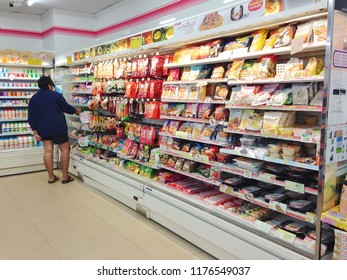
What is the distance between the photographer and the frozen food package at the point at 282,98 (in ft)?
8.01

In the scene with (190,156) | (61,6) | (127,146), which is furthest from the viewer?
(61,6)

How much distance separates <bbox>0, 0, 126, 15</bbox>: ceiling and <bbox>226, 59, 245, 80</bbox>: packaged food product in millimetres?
4757

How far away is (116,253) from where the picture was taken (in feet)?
10.3

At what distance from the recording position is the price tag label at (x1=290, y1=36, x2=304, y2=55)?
220 cm

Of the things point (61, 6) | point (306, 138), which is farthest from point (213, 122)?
point (61, 6)

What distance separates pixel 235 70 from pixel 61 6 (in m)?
5.66

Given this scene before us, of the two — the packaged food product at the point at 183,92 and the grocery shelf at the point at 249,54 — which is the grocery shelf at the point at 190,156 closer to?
the packaged food product at the point at 183,92

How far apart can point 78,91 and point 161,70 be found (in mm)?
2759

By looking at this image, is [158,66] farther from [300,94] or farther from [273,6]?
[300,94]

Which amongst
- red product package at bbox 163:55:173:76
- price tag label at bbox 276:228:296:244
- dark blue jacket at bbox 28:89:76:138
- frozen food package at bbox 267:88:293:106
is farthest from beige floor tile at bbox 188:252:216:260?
dark blue jacket at bbox 28:89:76:138

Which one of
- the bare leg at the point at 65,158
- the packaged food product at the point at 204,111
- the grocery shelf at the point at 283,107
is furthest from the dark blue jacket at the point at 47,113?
the grocery shelf at the point at 283,107

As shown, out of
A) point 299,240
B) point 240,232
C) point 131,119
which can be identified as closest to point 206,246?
point 240,232

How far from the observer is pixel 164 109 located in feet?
12.4

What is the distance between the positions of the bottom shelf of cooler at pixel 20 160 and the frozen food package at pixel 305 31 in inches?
232
